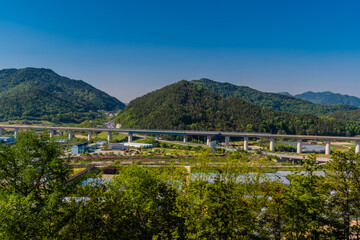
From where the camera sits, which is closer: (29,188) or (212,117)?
(29,188)

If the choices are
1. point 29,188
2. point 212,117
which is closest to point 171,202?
point 29,188

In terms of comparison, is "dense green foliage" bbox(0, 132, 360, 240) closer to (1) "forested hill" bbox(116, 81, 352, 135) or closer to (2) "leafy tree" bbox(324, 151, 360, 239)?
(2) "leafy tree" bbox(324, 151, 360, 239)

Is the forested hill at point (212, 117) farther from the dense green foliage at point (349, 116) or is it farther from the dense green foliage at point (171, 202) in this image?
the dense green foliage at point (171, 202)

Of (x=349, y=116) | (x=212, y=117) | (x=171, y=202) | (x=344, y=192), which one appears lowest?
(x=171, y=202)

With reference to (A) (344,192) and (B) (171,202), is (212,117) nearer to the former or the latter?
(A) (344,192)

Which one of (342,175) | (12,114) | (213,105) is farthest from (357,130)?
(12,114)

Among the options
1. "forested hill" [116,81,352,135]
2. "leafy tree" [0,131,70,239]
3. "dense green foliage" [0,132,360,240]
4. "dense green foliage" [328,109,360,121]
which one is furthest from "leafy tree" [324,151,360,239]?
"dense green foliage" [328,109,360,121]

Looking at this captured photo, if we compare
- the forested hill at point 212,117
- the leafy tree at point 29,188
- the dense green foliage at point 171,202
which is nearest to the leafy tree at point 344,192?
the dense green foliage at point 171,202
